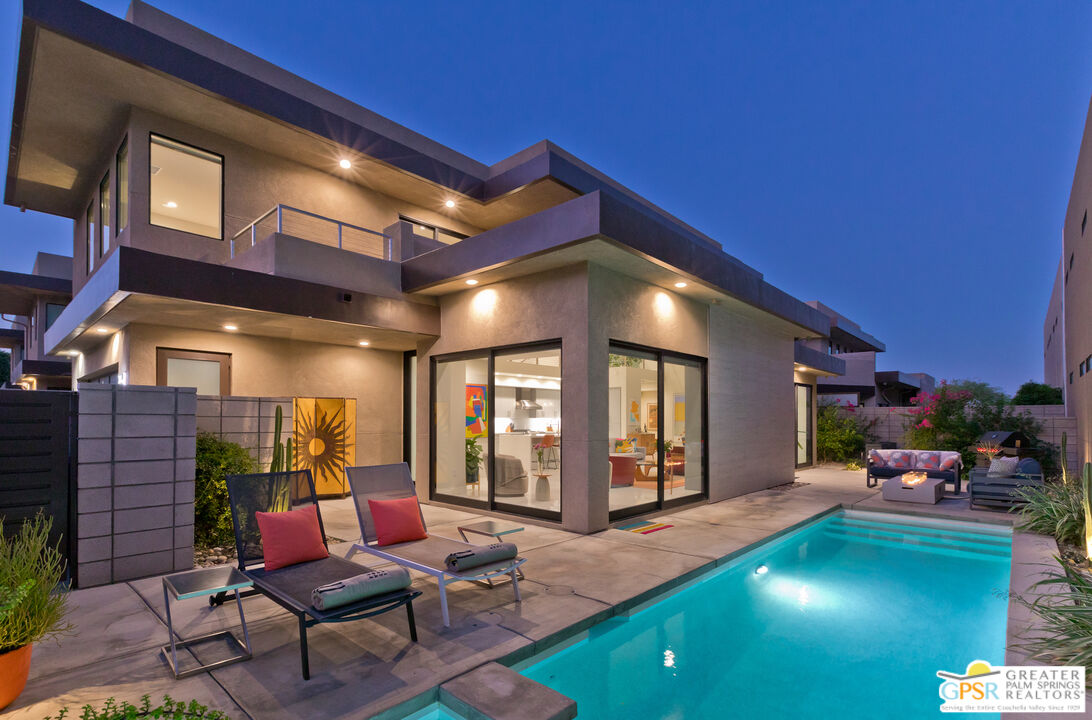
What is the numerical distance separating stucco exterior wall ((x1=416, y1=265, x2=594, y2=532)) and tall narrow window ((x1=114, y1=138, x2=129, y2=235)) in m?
5.50

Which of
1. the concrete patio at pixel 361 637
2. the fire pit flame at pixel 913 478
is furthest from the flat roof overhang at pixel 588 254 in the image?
the fire pit flame at pixel 913 478

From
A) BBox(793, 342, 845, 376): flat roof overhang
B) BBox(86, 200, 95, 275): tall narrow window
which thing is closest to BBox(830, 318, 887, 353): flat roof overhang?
BBox(793, 342, 845, 376): flat roof overhang

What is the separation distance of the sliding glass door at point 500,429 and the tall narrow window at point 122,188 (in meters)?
5.55

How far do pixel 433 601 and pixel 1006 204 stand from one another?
13000 centimetres

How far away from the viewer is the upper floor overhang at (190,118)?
7.56 m

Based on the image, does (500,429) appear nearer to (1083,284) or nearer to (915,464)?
(915,464)

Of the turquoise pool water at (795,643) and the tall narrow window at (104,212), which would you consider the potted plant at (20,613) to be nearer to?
the turquoise pool water at (795,643)

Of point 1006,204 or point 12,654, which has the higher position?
point 1006,204

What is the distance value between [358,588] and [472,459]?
5691 mm

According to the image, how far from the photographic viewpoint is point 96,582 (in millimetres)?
5465

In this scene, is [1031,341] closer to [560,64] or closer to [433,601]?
[560,64]

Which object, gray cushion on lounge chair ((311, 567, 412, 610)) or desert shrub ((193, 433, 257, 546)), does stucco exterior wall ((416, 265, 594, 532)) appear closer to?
gray cushion on lounge chair ((311, 567, 412, 610))

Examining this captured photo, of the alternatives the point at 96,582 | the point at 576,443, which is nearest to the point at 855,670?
the point at 576,443

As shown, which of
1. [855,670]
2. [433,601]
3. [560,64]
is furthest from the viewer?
[560,64]
